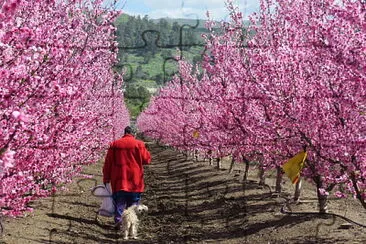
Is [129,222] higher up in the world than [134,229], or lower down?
higher up

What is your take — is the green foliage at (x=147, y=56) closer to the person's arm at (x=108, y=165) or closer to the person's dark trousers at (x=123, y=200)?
the person's arm at (x=108, y=165)

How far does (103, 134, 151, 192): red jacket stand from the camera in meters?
11.0

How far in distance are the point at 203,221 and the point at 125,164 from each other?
115 inches

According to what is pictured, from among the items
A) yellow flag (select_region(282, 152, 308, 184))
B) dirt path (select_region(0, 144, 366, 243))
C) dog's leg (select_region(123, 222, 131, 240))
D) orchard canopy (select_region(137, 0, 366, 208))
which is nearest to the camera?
orchard canopy (select_region(137, 0, 366, 208))

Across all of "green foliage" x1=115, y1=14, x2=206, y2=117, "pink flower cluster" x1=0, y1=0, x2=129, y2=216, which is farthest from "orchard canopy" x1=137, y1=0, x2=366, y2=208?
"pink flower cluster" x1=0, y1=0, x2=129, y2=216

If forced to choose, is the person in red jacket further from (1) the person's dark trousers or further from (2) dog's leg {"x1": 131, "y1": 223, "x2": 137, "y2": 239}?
(2) dog's leg {"x1": 131, "y1": 223, "x2": 137, "y2": 239}

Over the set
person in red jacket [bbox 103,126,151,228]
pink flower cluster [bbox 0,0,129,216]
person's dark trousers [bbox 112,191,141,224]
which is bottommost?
person's dark trousers [bbox 112,191,141,224]

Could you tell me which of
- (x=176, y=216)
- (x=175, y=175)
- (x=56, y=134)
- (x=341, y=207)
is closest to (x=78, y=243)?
(x=56, y=134)

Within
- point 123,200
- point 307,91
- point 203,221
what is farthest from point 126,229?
point 307,91

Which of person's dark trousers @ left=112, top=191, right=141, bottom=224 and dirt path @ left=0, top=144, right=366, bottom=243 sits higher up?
person's dark trousers @ left=112, top=191, right=141, bottom=224

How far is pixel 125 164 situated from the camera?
36.3ft

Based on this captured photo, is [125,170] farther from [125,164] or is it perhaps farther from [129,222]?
[129,222]

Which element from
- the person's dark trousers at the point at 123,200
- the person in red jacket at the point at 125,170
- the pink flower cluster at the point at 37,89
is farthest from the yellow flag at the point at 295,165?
the pink flower cluster at the point at 37,89

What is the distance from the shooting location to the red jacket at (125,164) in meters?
11.0
